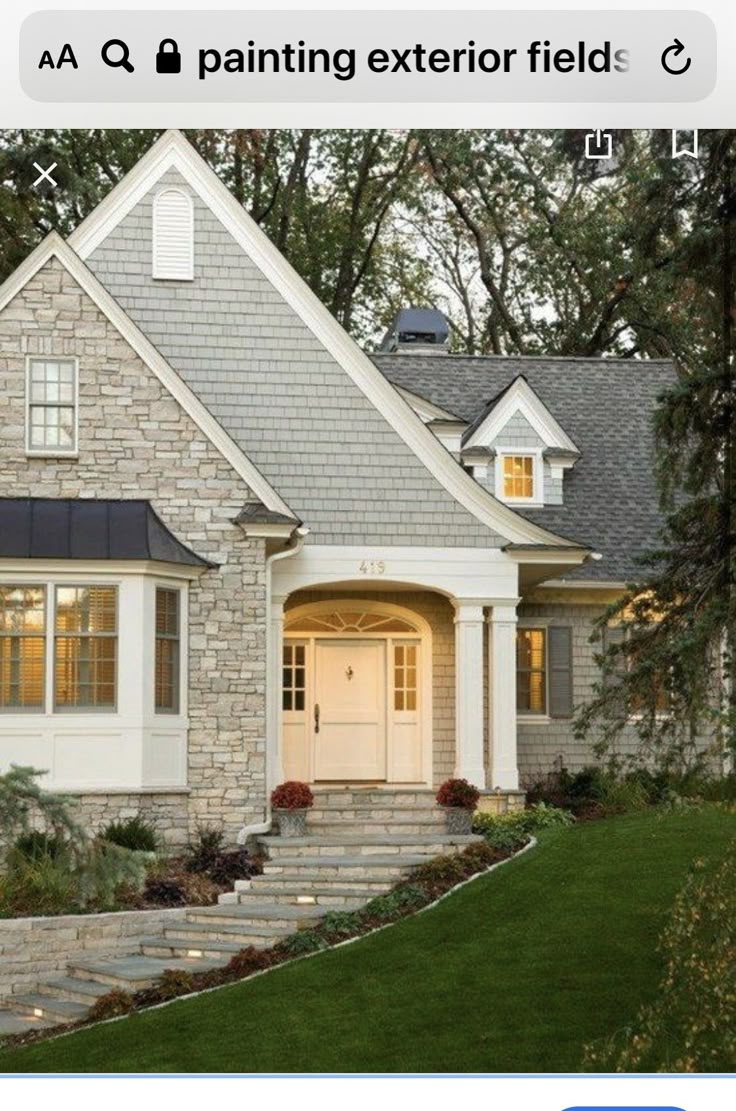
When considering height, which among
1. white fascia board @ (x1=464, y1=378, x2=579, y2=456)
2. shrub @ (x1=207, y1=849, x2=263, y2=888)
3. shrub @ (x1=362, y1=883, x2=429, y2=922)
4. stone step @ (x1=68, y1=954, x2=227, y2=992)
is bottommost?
stone step @ (x1=68, y1=954, x2=227, y2=992)

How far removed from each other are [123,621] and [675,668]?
19.8ft

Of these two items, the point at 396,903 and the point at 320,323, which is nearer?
the point at 396,903

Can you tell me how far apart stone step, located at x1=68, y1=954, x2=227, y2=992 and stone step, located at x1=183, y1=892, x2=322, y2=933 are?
1.62ft

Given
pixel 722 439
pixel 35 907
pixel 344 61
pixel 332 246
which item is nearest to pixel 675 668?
pixel 722 439

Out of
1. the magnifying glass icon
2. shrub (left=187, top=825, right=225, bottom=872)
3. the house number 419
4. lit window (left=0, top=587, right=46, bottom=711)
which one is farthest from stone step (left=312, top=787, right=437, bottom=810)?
the magnifying glass icon

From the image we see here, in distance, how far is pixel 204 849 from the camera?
532 inches

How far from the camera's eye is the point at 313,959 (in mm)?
11117

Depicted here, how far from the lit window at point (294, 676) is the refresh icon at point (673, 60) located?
38.6ft

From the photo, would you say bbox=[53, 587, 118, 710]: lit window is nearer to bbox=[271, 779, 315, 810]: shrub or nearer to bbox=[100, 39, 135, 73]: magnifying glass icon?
bbox=[271, 779, 315, 810]: shrub

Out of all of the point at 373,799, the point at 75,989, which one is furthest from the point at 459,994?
the point at 373,799

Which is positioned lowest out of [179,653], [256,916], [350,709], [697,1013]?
[256,916]

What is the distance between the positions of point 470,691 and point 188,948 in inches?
175

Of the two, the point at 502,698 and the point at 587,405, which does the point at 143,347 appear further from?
the point at 587,405

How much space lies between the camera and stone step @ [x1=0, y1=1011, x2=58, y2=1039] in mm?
10766
